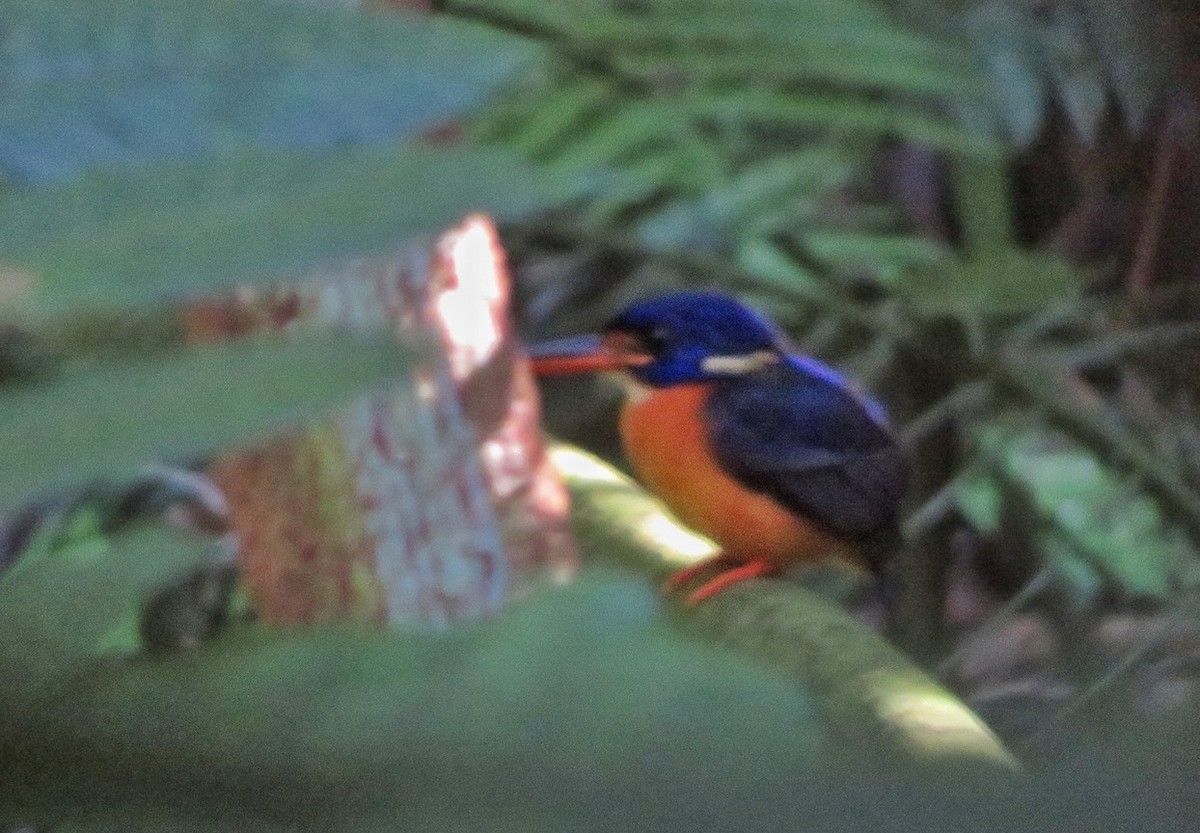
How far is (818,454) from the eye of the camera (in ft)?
3.71

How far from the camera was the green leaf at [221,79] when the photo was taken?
0.15 metres

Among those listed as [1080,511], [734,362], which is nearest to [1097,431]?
[1080,511]

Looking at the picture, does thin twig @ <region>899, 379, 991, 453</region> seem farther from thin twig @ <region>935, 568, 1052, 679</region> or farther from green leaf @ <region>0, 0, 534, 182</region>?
green leaf @ <region>0, 0, 534, 182</region>

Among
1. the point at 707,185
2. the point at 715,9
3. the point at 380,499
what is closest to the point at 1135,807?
the point at 715,9

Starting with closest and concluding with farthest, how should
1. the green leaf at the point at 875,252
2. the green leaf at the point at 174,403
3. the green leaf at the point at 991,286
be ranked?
1. the green leaf at the point at 174,403
2. the green leaf at the point at 991,286
3. the green leaf at the point at 875,252

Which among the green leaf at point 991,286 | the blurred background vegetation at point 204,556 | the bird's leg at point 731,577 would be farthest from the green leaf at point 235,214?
the green leaf at point 991,286

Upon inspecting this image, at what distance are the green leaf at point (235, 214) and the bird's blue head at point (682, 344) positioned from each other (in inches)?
42.1

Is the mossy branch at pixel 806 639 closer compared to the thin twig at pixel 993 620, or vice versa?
the mossy branch at pixel 806 639

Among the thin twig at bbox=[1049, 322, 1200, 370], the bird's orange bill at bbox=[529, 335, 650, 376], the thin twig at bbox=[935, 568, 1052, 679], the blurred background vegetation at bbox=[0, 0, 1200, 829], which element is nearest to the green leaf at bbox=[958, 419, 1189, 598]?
the thin twig at bbox=[935, 568, 1052, 679]

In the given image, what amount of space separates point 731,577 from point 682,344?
0.92ft

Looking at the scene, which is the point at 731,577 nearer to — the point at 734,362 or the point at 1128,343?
the point at 734,362

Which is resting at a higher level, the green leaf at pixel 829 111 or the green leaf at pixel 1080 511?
the green leaf at pixel 829 111

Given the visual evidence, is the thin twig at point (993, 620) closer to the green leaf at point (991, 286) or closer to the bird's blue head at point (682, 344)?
the green leaf at point (991, 286)

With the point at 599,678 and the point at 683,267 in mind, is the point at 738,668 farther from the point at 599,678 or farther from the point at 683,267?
the point at 683,267
